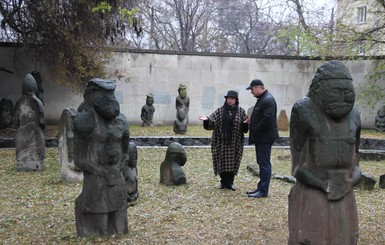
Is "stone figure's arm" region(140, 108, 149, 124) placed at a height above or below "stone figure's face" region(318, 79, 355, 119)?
below

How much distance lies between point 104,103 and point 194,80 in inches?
635

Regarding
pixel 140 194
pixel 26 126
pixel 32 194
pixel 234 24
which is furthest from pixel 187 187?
pixel 234 24

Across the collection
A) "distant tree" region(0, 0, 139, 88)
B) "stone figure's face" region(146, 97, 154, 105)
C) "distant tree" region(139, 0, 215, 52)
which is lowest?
"stone figure's face" region(146, 97, 154, 105)

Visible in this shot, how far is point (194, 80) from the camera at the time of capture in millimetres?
21109

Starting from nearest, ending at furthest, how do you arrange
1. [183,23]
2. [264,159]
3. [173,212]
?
1. [173,212]
2. [264,159]
3. [183,23]

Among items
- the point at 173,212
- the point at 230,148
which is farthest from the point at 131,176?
the point at 230,148

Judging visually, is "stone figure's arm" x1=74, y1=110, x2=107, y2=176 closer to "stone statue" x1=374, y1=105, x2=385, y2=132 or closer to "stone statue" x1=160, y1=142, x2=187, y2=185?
"stone statue" x1=160, y1=142, x2=187, y2=185

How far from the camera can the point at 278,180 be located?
371 inches

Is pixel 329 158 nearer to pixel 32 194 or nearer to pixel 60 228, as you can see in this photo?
pixel 60 228

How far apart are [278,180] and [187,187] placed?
225 cm

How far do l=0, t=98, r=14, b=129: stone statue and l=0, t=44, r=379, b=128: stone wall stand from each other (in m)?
2.66

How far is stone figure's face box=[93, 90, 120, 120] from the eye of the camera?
16.8 feet

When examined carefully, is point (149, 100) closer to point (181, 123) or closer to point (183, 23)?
point (181, 123)

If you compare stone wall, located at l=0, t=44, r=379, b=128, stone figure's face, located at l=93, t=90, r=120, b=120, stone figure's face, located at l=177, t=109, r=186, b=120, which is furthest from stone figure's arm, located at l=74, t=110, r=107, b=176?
stone wall, located at l=0, t=44, r=379, b=128
